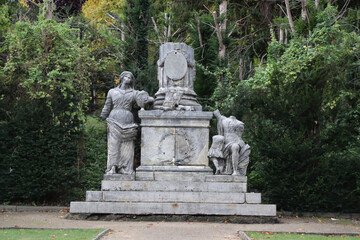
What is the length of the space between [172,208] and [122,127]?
229 cm

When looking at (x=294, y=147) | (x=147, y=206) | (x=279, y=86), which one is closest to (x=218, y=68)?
(x=279, y=86)

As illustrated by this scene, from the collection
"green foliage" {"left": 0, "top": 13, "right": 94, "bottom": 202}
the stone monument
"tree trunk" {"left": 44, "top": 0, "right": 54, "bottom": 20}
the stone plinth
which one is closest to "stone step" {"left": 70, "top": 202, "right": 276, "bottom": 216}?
the stone monument

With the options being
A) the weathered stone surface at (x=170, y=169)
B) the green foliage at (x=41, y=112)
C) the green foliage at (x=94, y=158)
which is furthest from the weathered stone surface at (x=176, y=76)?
the green foliage at (x=94, y=158)

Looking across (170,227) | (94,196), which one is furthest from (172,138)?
(170,227)

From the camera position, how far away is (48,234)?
9281 millimetres

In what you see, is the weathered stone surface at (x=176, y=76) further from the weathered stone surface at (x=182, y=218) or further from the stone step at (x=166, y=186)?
the weathered stone surface at (x=182, y=218)

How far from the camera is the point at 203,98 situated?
1831cm

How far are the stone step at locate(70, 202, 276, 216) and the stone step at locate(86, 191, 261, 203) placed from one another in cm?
18

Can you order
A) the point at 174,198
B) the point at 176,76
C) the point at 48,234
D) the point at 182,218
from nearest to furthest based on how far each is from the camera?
1. the point at 48,234
2. the point at 182,218
3. the point at 174,198
4. the point at 176,76

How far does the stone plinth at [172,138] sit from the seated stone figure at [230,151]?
40cm

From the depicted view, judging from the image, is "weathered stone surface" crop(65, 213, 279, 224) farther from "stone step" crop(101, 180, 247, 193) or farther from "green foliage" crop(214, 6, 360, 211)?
"green foliage" crop(214, 6, 360, 211)

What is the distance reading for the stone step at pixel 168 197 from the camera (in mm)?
11734

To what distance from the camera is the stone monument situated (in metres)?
11.5

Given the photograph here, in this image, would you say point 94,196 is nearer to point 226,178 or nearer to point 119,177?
point 119,177
